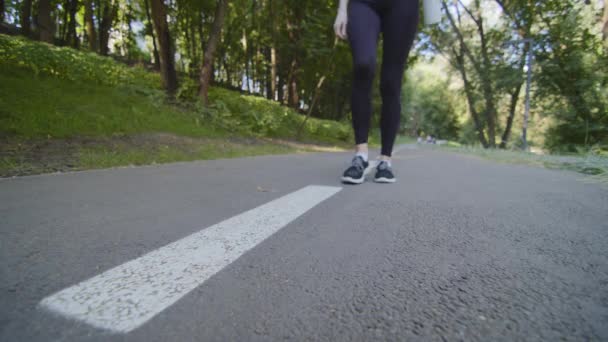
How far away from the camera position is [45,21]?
466 inches

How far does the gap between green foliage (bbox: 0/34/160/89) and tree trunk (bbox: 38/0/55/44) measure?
5922 millimetres

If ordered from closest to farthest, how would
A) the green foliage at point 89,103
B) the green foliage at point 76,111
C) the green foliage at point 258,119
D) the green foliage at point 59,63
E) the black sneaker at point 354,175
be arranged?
the black sneaker at point 354,175 → the green foliage at point 76,111 → the green foliage at point 89,103 → the green foliage at point 59,63 → the green foliage at point 258,119

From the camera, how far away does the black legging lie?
2742 mm

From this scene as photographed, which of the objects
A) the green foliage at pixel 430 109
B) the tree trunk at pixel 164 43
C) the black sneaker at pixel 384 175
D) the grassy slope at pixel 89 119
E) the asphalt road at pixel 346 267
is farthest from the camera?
the green foliage at pixel 430 109

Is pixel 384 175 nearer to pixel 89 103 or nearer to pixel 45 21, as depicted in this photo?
pixel 89 103

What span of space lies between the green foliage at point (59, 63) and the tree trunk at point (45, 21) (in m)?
5.92

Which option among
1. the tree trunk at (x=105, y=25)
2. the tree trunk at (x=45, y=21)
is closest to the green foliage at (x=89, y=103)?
the tree trunk at (x=45, y=21)

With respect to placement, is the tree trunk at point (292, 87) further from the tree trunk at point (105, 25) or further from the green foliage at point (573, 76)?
the green foliage at point (573, 76)

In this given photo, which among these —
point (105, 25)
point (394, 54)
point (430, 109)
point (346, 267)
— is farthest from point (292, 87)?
point (430, 109)

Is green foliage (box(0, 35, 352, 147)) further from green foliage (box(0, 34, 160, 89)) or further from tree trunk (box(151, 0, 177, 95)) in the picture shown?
tree trunk (box(151, 0, 177, 95))

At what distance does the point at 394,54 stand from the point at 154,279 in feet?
9.30

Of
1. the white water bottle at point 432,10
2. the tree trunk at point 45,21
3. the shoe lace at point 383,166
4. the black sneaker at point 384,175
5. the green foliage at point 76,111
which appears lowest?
the black sneaker at point 384,175

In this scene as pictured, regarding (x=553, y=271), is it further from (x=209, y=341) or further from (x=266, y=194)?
(x=266, y=194)

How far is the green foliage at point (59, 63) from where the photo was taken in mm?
6035
